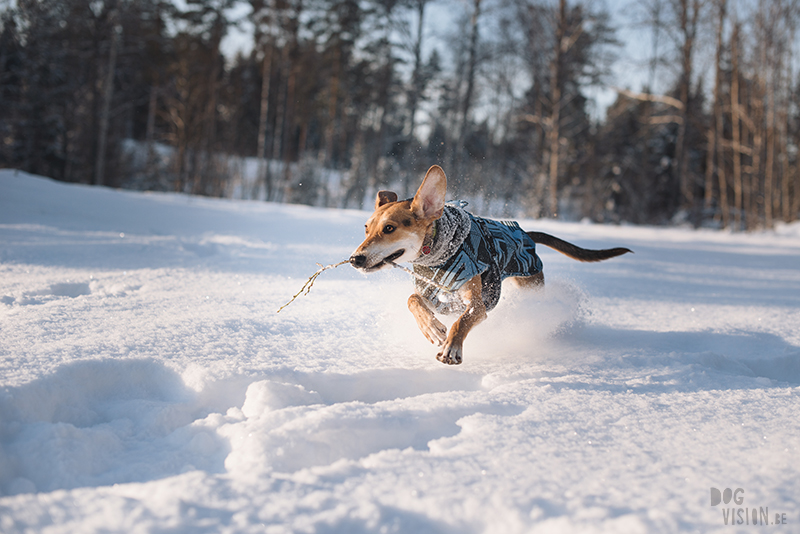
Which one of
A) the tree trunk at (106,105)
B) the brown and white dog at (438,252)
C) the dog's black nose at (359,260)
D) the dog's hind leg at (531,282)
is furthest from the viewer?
the tree trunk at (106,105)

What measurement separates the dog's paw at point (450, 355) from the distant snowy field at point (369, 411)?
72mm

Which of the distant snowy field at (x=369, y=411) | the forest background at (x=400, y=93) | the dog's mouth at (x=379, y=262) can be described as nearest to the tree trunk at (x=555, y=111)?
the forest background at (x=400, y=93)

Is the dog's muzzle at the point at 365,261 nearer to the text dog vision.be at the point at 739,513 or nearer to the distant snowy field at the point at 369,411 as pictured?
the distant snowy field at the point at 369,411

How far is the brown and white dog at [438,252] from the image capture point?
2.24m

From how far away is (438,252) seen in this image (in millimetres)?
2375

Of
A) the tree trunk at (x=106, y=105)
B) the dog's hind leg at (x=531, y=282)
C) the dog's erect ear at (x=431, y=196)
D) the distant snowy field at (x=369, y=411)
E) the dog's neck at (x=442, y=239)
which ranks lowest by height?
the distant snowy field at (x=369, y=411)

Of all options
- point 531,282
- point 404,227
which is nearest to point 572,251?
point 531,282

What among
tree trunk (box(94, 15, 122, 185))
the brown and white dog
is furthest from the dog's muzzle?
tree trunk (box(94, 15, 122, 185))

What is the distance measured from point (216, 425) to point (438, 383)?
0.93m

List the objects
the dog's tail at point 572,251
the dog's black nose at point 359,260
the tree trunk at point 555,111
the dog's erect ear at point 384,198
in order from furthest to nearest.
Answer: the tree trunk at point 555,111, the dog's tail at point 572,251, the dog's erect ear at point 384,198, the dog's black nose at point 359,260

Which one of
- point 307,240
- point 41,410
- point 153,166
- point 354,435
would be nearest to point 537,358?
point 354,435

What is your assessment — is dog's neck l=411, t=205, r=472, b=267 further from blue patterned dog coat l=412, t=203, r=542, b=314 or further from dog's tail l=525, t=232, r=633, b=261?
dog's tail l=525, t=232, r=633, b=261

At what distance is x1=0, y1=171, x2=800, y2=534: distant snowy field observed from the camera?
3.85ft

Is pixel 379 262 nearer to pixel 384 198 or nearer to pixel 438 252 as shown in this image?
pixel 438 252
